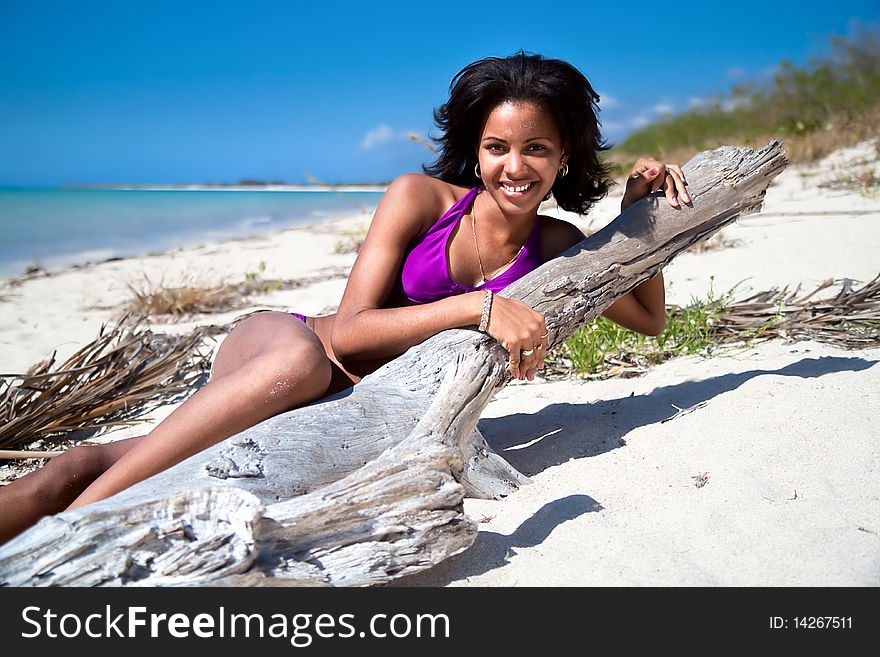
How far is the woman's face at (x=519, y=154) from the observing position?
2336mm

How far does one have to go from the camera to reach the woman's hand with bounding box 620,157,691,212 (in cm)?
254

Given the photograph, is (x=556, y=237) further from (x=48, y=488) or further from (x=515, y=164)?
(x=48, y=488)

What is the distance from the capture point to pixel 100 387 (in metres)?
3.41

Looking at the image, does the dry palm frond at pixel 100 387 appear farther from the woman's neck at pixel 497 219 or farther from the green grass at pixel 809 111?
the green grass at pixel 809 111

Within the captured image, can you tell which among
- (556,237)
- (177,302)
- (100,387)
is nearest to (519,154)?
(556,237)

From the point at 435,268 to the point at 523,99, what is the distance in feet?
2.02

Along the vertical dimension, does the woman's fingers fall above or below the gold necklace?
above

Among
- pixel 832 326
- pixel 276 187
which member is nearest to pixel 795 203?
pixel 832 326

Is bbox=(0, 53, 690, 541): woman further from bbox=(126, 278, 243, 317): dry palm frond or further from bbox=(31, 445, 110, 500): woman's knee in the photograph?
bbox=(126, 278, 243, 317): dry palm frond

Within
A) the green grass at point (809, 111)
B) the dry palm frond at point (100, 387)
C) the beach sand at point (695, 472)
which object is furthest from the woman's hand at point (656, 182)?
the green grass at point (809, 111)

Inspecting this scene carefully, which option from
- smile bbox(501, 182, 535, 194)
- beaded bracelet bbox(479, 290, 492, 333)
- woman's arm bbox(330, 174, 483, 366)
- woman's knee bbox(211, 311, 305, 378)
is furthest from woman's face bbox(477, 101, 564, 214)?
woman's knee bbox(211, 311, 305, 378)

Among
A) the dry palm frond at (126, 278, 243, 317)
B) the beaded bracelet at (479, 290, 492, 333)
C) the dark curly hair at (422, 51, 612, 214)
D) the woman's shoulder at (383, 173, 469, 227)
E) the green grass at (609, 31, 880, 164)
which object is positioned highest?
the green grass at (609, 31, 880, 164)

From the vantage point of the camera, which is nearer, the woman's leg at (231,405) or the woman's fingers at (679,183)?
the woman's leg at (231,405)
